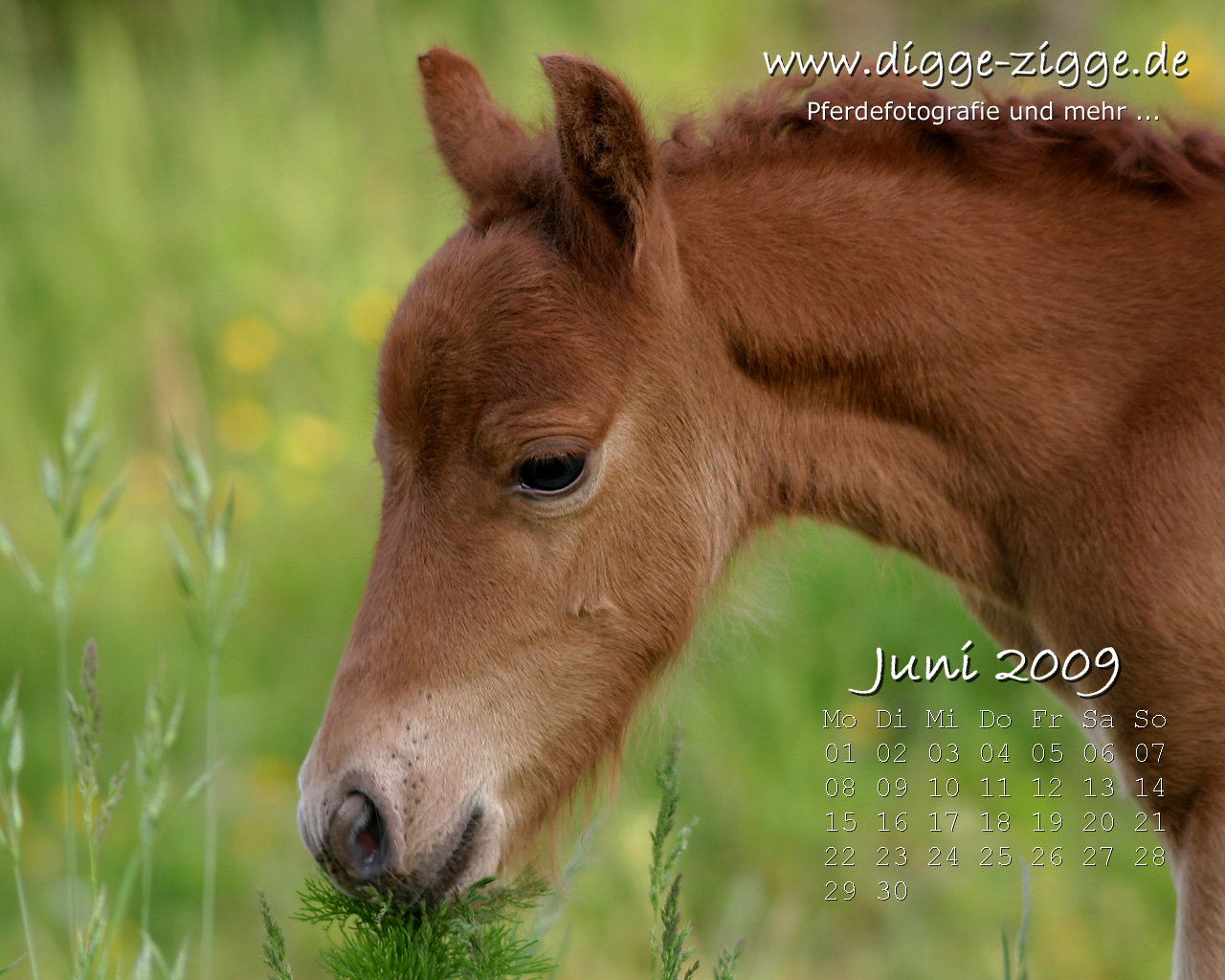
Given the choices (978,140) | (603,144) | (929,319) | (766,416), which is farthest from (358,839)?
(978,140)

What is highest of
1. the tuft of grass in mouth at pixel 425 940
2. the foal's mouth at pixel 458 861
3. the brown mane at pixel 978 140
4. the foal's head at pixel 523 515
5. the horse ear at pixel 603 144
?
the brown mane at pixel 978 140

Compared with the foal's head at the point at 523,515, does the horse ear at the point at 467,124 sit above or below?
above

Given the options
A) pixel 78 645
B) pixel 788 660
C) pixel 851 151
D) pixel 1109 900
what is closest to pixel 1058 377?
pixel 851 151

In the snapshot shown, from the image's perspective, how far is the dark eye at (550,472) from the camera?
2027 millimetres

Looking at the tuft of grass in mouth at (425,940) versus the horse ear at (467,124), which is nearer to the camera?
the tuft of grass in mouth at (425,940)

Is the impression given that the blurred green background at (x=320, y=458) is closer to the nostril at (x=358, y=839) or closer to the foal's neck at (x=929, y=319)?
the foal's neck at (x=929, y=319)

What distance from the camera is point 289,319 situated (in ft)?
18.0

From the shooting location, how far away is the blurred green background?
3.73m

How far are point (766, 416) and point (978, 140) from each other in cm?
65

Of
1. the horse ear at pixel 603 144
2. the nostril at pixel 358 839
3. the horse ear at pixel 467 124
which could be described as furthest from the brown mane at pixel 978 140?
the nostril at pixel 358 839

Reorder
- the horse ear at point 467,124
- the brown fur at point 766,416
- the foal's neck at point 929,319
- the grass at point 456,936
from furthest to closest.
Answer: the horse ear at point 467,124 < the foal's neck at point 929,319 < the brown fur at point 766,416 < the grass at point 456,936

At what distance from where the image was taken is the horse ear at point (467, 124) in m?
2.37

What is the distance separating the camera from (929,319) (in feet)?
7.17

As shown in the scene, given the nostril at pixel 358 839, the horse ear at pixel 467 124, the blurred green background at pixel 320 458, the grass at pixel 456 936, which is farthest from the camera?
the blurred green background at pixel 320 458
